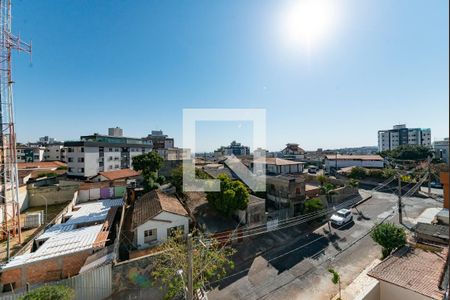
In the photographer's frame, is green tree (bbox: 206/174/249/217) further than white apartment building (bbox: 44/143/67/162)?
No

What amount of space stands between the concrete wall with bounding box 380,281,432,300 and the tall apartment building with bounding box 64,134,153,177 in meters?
32.5

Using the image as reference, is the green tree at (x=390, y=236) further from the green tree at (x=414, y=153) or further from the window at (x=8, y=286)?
the green tree at (x=414, y=153)

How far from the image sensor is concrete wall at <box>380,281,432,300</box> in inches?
266

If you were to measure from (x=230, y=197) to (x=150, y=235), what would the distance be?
550 cm

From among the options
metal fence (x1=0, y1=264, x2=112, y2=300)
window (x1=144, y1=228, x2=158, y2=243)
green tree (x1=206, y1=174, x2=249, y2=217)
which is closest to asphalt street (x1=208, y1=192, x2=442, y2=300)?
green tree (x1=206, y1=174, x2=249, y2=217)

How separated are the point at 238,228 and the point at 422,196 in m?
22.8

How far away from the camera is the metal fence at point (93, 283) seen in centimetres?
821

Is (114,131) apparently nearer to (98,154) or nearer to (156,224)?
(98,154)

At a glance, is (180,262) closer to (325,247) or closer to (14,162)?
(325,247)

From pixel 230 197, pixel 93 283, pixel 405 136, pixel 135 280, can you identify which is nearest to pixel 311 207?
pixel 230 197

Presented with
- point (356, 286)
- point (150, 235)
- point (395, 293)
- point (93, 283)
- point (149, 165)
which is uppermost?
point (149, 165)

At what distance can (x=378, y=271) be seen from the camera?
7875 mm

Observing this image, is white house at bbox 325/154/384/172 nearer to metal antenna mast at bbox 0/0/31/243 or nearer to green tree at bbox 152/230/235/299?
green tree at bbox 152/230/235/299

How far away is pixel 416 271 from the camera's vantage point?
25.0ft
